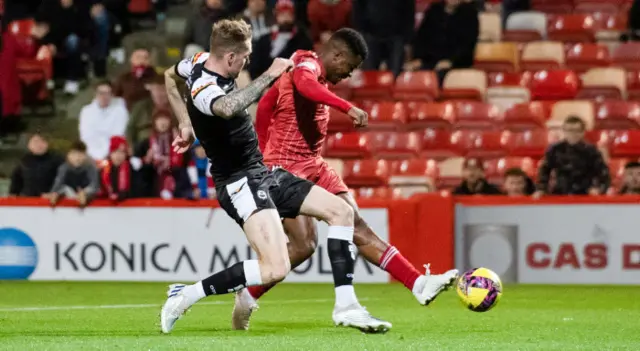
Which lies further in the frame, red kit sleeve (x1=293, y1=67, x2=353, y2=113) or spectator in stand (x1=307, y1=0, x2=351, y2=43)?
spectator in stand (x1=307, y1=0, x2=351, y2=43)

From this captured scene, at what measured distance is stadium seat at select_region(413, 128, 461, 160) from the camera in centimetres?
1867

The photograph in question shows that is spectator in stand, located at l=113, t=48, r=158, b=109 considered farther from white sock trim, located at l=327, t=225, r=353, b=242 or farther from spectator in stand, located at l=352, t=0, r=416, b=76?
white sock trim, located at l=327, t=225, r=353, b=242

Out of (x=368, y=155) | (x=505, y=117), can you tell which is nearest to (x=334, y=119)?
(x=368, y=155)

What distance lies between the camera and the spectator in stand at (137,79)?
18453mm

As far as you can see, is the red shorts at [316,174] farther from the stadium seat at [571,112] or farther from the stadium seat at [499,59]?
the stadium seat at [499,59]

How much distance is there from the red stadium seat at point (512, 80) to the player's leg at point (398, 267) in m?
10.1

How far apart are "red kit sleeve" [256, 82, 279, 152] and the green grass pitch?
1.34m

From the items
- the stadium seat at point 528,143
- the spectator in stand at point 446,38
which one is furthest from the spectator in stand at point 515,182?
the spectator in stand at point 446,38

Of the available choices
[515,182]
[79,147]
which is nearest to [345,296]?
[515,182]

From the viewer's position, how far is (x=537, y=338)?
8672 mm

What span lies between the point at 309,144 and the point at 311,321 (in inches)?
51.5

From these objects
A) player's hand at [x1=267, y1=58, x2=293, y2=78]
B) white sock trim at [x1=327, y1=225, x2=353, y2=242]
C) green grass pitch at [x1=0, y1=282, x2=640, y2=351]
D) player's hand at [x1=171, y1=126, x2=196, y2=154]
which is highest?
player's hand at [x1=267, y1=58, x2=293, y2=78]

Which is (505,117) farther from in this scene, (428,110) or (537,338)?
(537,338)

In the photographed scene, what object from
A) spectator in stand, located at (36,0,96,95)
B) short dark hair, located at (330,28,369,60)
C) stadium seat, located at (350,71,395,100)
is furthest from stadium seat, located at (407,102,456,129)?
short dark hair, located at (330,28,369,60)
